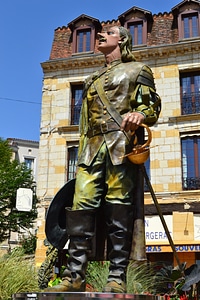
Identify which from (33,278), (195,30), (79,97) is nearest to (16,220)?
(79,97)

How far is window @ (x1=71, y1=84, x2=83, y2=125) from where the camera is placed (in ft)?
72.8

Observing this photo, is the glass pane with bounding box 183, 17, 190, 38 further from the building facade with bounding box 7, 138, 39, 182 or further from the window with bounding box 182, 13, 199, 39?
the building facade with bounding box 7, 138, 39, 182

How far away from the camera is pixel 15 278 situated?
6.65m

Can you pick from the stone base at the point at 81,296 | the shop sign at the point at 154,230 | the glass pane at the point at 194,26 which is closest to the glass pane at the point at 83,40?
the glass pane at the point at 194,26

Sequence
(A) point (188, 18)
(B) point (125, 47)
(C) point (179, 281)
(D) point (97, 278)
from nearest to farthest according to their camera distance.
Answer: (B) point (125, 47), (C) point (179, 281), (D) point (97, 278), (A) point (188, 18)

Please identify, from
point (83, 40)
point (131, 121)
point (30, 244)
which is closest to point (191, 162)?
point (83, 40)

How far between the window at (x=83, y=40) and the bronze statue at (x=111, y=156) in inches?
734

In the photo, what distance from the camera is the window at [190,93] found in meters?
20.4

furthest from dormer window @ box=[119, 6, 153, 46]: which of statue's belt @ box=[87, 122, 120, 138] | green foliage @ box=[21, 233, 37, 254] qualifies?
statue's belt @ box=[87, 122, 120, 138]

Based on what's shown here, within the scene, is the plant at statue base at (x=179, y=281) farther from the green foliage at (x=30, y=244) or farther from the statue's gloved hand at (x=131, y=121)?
the green foliage at (x=30, y=244)

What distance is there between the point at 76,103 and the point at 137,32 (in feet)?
14.2

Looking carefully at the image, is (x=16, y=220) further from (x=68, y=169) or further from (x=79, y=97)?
(x=79, y=97)

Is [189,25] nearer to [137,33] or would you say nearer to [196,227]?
[137,33]

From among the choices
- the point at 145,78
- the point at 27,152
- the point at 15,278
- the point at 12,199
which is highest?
the point at 27,152
